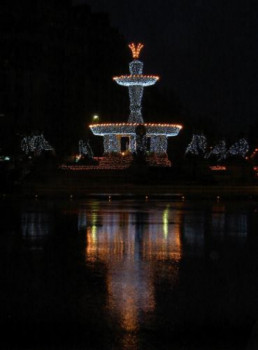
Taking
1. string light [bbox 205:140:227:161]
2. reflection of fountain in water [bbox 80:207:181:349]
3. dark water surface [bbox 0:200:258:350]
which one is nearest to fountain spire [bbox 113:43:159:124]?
string light [bbox 205:140:227:161]

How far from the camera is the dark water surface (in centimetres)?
743

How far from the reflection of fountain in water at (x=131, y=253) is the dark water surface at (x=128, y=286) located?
2 cm

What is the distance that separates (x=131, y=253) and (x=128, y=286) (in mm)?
3478

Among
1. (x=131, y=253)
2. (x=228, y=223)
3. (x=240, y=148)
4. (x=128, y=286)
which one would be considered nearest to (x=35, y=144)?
(x=240, y=148)

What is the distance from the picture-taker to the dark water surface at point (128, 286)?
24.4ft

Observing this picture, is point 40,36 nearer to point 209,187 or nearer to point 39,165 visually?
point 39,165

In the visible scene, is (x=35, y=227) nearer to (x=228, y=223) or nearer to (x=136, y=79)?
(x=228, y=223)

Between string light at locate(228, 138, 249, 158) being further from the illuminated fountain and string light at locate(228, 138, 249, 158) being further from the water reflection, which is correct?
the water reflection

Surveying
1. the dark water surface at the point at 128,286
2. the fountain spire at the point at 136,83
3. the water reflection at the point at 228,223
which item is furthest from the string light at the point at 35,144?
the dark water surface at the point at 128,286

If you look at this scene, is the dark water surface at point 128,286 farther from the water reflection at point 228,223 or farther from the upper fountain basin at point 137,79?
the upper fountain basin at point 137,79

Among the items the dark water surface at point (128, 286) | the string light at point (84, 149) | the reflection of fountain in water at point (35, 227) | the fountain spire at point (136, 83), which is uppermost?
the fountain spire at point (136, 83)

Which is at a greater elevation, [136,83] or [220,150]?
[136,83]

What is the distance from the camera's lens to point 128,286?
10086 millimetres

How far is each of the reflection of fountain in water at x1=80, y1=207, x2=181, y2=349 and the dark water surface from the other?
19 millimetres
